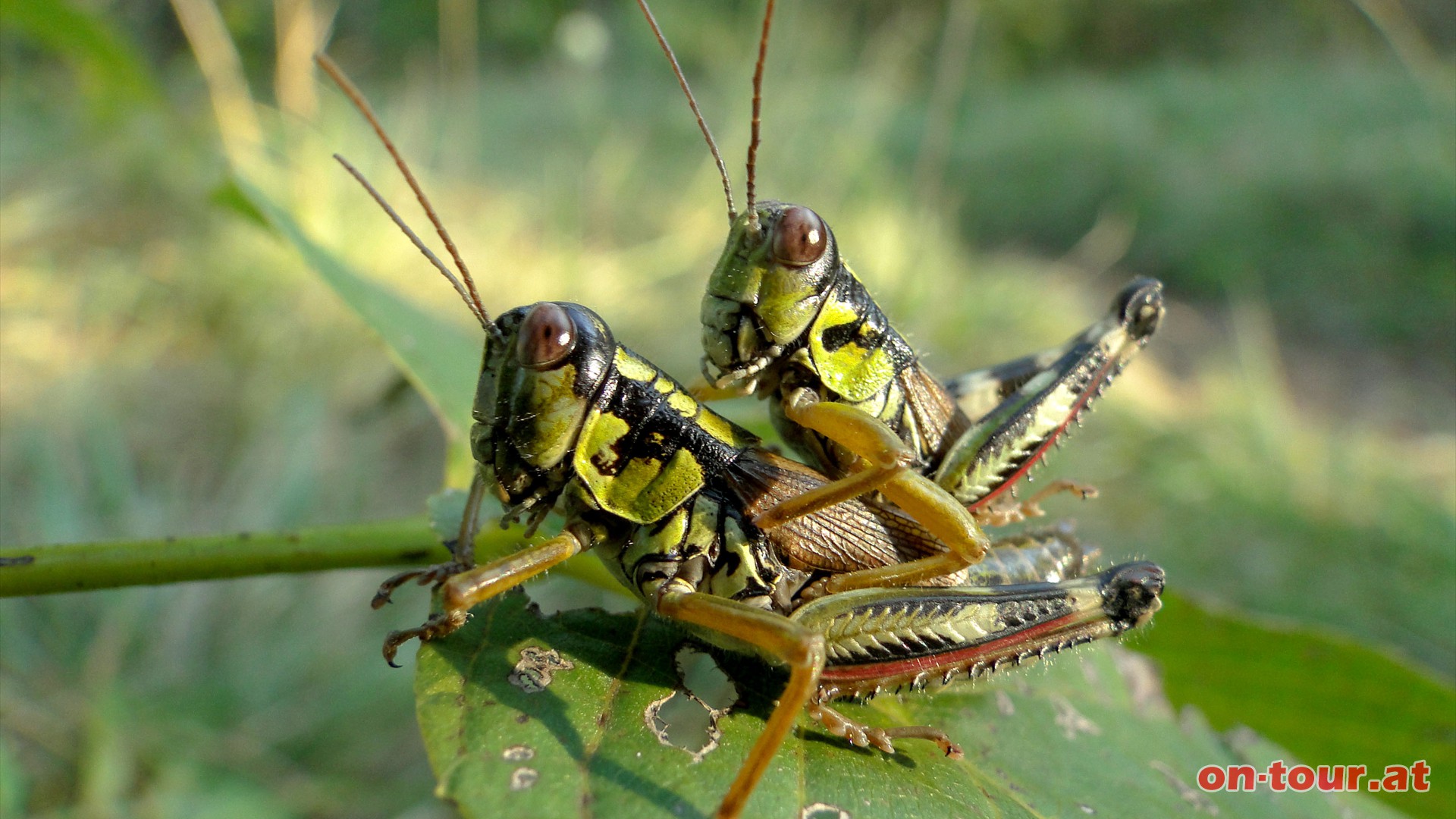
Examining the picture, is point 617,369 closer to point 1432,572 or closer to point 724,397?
point 724,397

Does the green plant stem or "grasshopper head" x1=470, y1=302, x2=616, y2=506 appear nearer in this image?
the green plant stem

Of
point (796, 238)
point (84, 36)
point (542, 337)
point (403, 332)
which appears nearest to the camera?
point (542, 337)

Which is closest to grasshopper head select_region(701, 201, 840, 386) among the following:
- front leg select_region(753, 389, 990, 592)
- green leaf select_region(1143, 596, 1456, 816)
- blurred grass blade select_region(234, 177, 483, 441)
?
front leg select_region(753, 389, 990, 592)

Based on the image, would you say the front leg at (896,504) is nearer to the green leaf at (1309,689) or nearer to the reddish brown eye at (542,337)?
the reddish brown eye at (542,337)

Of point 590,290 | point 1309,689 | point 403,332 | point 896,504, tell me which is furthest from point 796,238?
point 590,290

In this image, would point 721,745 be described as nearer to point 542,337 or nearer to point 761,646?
point 761,646

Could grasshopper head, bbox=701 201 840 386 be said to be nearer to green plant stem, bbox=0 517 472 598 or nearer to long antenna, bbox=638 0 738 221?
long antenna, bbox=638 0 738 221

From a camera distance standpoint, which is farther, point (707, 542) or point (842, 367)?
point (842, 367)

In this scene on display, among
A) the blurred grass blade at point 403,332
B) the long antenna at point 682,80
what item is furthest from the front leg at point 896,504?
the blurred grass blade at point 403,332
